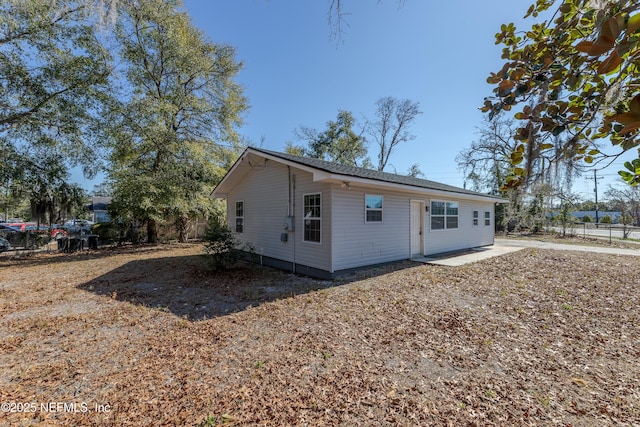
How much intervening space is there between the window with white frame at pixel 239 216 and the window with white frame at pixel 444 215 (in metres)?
7.42

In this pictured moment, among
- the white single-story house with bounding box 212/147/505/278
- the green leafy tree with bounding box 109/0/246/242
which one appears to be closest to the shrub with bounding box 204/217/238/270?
the white single-story house with bounding box 212/147/505/278

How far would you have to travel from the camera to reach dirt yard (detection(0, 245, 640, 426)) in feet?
8.04

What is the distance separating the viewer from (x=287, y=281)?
281 inches

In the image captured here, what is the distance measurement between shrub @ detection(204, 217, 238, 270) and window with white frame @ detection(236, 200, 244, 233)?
8.84 ft

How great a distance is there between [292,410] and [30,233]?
1591 cm

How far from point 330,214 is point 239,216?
5.26 meters

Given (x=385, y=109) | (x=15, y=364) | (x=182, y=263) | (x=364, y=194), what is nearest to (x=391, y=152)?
(x=385, y=109)

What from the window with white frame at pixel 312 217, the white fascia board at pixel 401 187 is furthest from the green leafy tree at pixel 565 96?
the window with white frame at pixel 312 217

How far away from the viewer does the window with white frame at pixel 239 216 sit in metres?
10.7

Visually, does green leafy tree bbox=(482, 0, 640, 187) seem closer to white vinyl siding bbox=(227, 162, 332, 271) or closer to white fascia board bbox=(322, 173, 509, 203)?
white fascia board bbox=(322, 173, 509, 203)

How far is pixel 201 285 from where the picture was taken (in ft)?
22.2

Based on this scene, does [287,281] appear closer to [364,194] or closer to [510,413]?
[364,194]

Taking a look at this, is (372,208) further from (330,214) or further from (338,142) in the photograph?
(338,142)

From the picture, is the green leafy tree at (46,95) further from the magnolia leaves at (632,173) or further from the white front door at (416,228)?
the magnolia leaves at (632,173)
